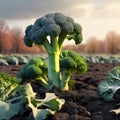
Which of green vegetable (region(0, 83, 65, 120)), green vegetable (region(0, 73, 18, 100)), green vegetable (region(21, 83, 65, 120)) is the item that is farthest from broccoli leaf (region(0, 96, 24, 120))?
green vegetable (region(0, 73, 18, 100))

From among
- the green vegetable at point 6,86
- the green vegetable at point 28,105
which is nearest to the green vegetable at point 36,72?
the green vegetable at point 6,86

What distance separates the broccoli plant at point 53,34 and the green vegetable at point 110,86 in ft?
2.60

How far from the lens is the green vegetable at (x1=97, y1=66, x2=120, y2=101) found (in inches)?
199

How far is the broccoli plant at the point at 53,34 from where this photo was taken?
543cm

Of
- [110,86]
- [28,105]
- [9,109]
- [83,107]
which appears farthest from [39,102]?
[110,86]

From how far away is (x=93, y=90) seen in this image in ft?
19.1

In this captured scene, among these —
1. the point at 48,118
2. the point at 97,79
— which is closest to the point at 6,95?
the point at 48,118

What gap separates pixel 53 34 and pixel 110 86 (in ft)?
3.22

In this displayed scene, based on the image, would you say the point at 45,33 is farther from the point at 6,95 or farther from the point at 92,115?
the point at 92,115

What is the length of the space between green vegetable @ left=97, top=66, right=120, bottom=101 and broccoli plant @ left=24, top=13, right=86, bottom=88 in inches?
31.2

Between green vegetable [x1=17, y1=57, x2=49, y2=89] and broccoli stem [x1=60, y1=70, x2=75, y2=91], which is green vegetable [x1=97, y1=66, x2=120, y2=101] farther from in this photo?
green vegetable [x1=17, y1=57, x2=49, y2=89]

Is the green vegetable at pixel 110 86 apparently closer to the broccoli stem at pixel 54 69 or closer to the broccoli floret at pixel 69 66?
the broccoli floret at pixel 69 66

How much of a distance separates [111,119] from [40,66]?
1.78 m

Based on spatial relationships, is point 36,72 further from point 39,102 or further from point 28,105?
point 28,105
